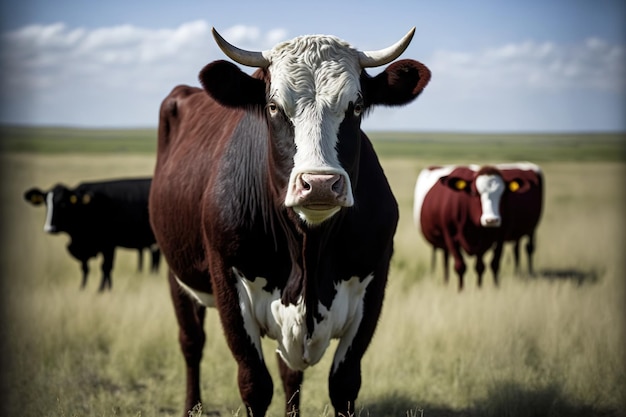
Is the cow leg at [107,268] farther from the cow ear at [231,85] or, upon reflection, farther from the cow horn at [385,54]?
the cow horn at [385,54]

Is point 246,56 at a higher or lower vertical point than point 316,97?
higher

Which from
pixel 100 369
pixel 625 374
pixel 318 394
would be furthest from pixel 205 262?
pixel 625 374

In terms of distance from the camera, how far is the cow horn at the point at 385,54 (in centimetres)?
387

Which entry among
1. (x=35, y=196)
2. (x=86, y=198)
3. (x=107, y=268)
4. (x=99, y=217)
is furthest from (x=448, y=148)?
(x=107, y=268)

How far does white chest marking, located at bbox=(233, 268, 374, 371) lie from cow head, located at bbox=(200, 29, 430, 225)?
60cm

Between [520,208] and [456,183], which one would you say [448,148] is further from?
[456,183]

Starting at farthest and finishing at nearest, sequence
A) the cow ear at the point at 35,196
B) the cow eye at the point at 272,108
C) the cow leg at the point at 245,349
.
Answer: the cow ear at the point at 35,196 → the cow leg at the point at 245,349 → the cow eye at the point at 272,108

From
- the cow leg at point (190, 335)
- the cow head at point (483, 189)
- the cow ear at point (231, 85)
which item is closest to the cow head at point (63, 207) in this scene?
the cow head at point (483, 189)

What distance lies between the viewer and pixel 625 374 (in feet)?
20.0

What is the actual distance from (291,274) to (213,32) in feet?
4.52

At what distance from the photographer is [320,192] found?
10.6ft

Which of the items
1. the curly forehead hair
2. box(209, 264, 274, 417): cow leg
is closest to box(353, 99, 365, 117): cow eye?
box(209, 264, 274, 417): cow leg

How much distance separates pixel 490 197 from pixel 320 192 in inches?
319

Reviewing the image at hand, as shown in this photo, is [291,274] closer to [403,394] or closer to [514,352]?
[403,394]
